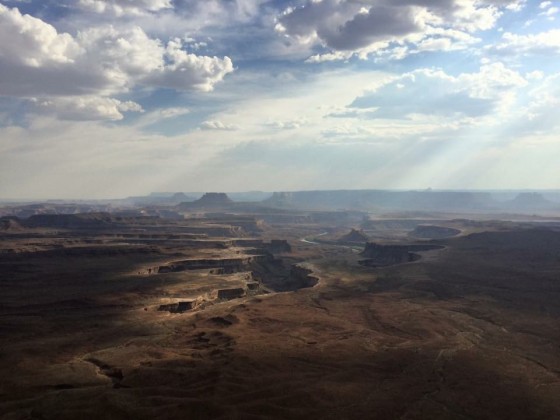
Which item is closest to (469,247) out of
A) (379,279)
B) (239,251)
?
(379,279)

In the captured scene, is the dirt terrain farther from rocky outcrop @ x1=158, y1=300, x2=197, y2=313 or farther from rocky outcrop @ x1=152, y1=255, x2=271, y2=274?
rocky outcrop @ x1=152, y1=255, x2=271, y2=274

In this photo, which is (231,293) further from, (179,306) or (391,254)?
(391,254)

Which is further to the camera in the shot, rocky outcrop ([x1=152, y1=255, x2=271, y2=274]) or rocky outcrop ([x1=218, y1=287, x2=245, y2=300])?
rocky outcrop ([x1=152, y1=255, x2=271, y2=274])

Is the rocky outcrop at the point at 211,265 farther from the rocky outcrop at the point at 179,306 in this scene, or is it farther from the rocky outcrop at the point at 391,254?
the rocky outcrop at the point at 391,254

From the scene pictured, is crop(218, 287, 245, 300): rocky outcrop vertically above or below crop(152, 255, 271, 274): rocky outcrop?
below

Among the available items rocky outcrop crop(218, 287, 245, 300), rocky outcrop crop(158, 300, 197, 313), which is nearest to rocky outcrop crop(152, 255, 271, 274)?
rocky outcrop crop(218, 287, 245, 300)

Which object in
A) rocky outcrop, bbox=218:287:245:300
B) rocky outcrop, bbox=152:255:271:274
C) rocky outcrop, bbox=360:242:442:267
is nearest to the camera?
rocky outcrop, bbox=218:287:245:300

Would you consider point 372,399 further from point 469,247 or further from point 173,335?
point 469,247

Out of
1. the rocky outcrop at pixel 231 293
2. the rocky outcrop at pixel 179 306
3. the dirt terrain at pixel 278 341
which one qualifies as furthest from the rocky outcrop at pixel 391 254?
the rocky outcrop at pixel 179 306
